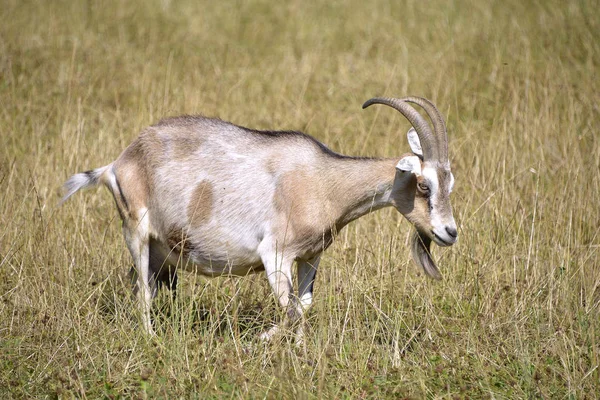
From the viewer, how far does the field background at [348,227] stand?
4.83 meters

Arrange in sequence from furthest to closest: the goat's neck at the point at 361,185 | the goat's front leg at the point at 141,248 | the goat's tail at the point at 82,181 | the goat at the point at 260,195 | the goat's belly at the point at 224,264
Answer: the goat's tail at the point at 82,181 → the goat's front leg at the point at 141,248 → the goat's belly at the point at 224,264 → the goat's neck at the point at 361,185 → the goat at the point at 260,195

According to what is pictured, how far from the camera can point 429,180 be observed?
524cm

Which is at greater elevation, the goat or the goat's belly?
the goat

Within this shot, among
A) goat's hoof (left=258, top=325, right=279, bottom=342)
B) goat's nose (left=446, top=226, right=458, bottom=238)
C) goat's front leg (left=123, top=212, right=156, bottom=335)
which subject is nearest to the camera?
goat's hoof (left=258, top=325, right=279, bottom=342)

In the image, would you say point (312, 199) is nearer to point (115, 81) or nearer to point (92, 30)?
point (115, 81)

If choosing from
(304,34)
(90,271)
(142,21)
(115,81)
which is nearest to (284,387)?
(90,271)

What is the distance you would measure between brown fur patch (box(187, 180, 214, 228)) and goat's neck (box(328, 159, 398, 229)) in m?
0.84

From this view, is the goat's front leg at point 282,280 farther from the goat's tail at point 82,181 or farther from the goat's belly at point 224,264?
the goat's tail at point 82,181

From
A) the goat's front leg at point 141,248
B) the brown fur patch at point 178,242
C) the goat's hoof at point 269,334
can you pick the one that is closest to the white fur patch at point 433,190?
the goat's hoof at point 269,334

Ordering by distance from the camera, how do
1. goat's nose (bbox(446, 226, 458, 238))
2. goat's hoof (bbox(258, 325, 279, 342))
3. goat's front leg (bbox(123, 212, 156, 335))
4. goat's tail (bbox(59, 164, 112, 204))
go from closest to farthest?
goat's hoof (bbox(258, 325, 279, 342)) → goat's nose (bbox(446, 226, 458, 238)) → goat's front leg (bbox(123, 212, 156, 335)) → goat's tail (bbox(59, 164, 112, 204))

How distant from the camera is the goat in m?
5.33

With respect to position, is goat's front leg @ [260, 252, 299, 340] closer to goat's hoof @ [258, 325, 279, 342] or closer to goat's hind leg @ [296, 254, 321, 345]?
goat's hoof @ [258, 325, 279, 342]

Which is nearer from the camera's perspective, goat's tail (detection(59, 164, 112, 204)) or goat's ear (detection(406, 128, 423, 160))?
goat's ear (detection(406, 128, 423, 160))

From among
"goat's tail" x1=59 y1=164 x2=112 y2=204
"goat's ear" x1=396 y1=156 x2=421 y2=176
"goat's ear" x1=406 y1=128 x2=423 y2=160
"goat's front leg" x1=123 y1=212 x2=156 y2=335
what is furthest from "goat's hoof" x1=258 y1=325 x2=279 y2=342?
"goat's tail" x1=59 y1=164 x2=112 y2=204
